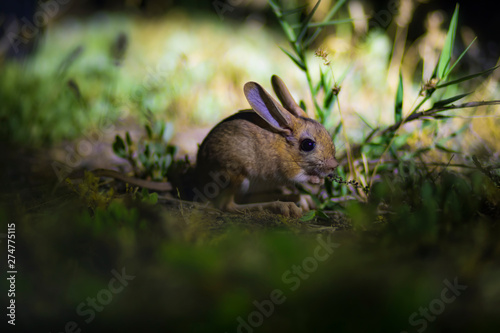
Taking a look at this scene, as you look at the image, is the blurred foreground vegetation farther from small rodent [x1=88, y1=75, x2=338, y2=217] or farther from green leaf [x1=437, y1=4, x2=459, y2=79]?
green leaf [x1=437, y1=4, x2=459, y2=79]

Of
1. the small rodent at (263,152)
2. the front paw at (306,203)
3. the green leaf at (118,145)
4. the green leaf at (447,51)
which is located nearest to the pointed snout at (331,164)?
the small rodent at (263,152)

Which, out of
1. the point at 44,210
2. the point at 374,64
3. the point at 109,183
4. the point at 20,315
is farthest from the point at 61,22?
the point at 20,315

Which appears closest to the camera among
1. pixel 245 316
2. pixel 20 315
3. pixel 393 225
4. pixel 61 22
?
pixel 245 316

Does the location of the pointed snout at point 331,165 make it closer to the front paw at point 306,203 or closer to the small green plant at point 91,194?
the front paw at point 306,203

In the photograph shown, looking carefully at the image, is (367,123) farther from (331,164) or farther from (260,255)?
(260,255)

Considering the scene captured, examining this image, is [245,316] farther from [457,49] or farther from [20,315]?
[457,49]

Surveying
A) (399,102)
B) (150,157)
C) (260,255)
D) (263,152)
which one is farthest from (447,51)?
(150,157)
